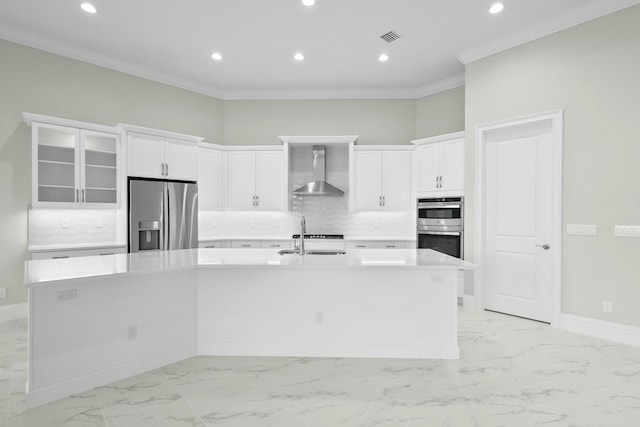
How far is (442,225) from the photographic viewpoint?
5.29 metres

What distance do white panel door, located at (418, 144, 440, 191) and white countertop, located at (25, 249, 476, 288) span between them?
7.15ft

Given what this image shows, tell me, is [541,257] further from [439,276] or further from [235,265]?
[235,265]

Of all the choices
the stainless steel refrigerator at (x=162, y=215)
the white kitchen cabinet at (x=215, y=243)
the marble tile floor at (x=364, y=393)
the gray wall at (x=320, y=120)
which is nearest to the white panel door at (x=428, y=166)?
the gray wall at (x=320, y=120)

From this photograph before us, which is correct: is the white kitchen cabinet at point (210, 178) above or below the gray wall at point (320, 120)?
below

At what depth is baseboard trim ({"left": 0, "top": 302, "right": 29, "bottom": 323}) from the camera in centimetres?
425

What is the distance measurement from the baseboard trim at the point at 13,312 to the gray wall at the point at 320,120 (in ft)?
12.5

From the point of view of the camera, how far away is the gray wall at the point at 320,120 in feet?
20.8

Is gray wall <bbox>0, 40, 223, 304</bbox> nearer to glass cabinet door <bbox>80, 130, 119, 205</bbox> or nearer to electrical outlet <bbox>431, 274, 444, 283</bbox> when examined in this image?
glass cabinet door <bbox>80, 130, 119, 205</bbox>

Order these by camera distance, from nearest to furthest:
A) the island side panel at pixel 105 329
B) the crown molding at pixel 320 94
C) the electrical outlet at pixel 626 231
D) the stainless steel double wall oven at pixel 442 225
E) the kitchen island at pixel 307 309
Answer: the island side panel at pixel 105 329, the kitchen island at pixel 307 309, the electrical outlet at pixel 626 231, the stainless steel double wall oven at pixel 442 225, the crown molding at pixel 320 94

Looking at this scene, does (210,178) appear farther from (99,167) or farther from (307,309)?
(307,309)

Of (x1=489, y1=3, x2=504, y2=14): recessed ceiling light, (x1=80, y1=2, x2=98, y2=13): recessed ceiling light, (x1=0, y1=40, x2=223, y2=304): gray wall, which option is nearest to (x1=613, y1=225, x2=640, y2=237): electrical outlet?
(x1=489, y1=3, x2=504, y2=14): recessed ceiling light

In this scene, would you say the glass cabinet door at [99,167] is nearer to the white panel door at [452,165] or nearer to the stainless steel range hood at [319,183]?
the stainless steel range hood at [319,183]

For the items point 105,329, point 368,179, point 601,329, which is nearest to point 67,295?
point 105,329

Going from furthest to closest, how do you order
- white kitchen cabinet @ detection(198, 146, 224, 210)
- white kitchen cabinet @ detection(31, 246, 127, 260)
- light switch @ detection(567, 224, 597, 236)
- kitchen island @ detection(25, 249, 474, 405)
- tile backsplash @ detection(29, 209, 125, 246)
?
white kitchen cabinet @ detection(198, 146, 224, 210), tile backsplash @ detection(29, 209, 125, 246), white kitchen cabinet @ detection(31, 246, 127, 260), light switch @ detection(567, 224, 597, 236), kitchen island @ detection(25, 249, 474, 405)
